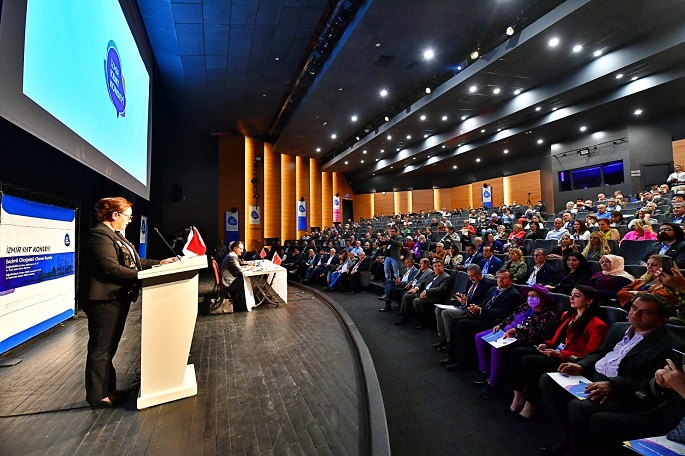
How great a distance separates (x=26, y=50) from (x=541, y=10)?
757 centimetres

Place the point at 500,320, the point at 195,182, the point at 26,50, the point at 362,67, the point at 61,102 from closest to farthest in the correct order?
the point at 26,50 → the point at 61,102 → the point at 500,320 → the point at 362,67 → the point at 195,182

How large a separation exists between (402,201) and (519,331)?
55.0 feet

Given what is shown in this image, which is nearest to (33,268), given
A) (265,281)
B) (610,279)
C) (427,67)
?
(265,281)

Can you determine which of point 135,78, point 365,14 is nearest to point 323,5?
point 365,14

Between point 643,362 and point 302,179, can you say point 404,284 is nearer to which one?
point 643,362

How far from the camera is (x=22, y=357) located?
2.92 metres

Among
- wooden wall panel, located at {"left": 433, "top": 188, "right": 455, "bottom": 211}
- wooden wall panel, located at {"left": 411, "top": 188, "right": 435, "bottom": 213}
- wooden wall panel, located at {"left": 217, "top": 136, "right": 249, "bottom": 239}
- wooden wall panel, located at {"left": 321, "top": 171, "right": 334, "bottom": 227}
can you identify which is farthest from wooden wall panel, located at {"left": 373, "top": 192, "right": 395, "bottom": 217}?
wooden wall panel, located at {"left": 217, "top": 136, "right": 249, "bottom": 239}

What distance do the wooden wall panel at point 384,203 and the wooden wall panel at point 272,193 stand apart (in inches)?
292

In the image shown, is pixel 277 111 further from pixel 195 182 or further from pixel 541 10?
pixel 541 10

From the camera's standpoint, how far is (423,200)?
18578 millimetres

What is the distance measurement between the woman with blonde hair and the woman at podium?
4.66 m

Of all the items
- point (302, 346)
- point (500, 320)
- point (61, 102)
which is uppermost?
point (61, 102)

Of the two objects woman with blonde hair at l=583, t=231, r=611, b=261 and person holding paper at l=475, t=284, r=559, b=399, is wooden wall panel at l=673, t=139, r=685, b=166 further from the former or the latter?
person holding paper at l=475, t=284, r=559, b=399

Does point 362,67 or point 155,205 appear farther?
point 155,205
